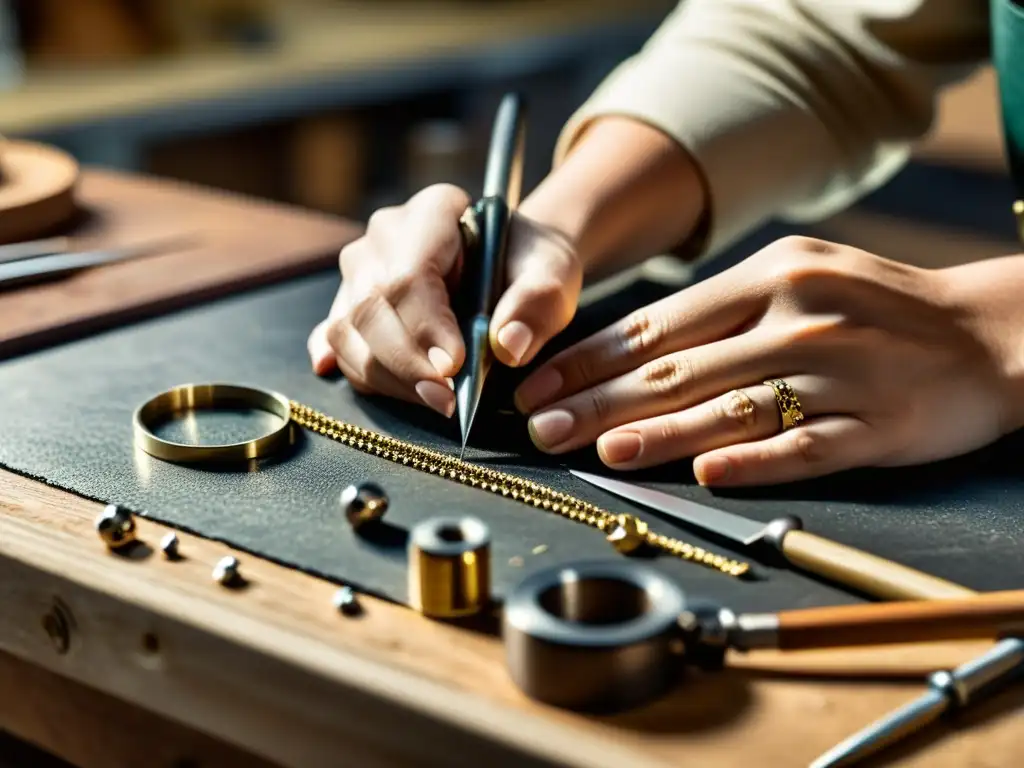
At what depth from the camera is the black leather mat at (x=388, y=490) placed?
731mm

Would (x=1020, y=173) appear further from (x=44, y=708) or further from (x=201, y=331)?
(x=44, y=708)

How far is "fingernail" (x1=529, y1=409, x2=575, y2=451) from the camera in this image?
2.86ft

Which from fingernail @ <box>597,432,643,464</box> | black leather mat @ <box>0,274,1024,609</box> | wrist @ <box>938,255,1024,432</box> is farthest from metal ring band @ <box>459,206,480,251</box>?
wrist @ <box>938,255,1024,432</box>

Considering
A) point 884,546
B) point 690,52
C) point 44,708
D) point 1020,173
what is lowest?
point 44,708

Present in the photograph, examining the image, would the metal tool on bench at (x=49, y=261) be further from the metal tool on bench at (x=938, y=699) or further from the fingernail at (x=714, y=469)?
the metal tool on bench at (x=938, y=699)

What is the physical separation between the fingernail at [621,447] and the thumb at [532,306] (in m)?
0.10

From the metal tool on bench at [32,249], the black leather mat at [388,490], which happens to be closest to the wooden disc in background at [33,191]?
the metal tool on bench at [32,249]

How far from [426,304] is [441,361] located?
1.9 inches

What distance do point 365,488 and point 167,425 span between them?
0.21 meters

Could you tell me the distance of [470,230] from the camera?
1018 mm

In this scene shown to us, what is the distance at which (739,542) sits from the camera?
2.48 feet

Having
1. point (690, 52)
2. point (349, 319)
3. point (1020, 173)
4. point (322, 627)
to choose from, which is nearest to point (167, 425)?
point (349, 319)

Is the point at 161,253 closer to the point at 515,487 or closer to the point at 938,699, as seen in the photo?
the point at 515,487

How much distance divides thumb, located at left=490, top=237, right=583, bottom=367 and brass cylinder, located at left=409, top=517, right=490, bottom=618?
0.25 meters
